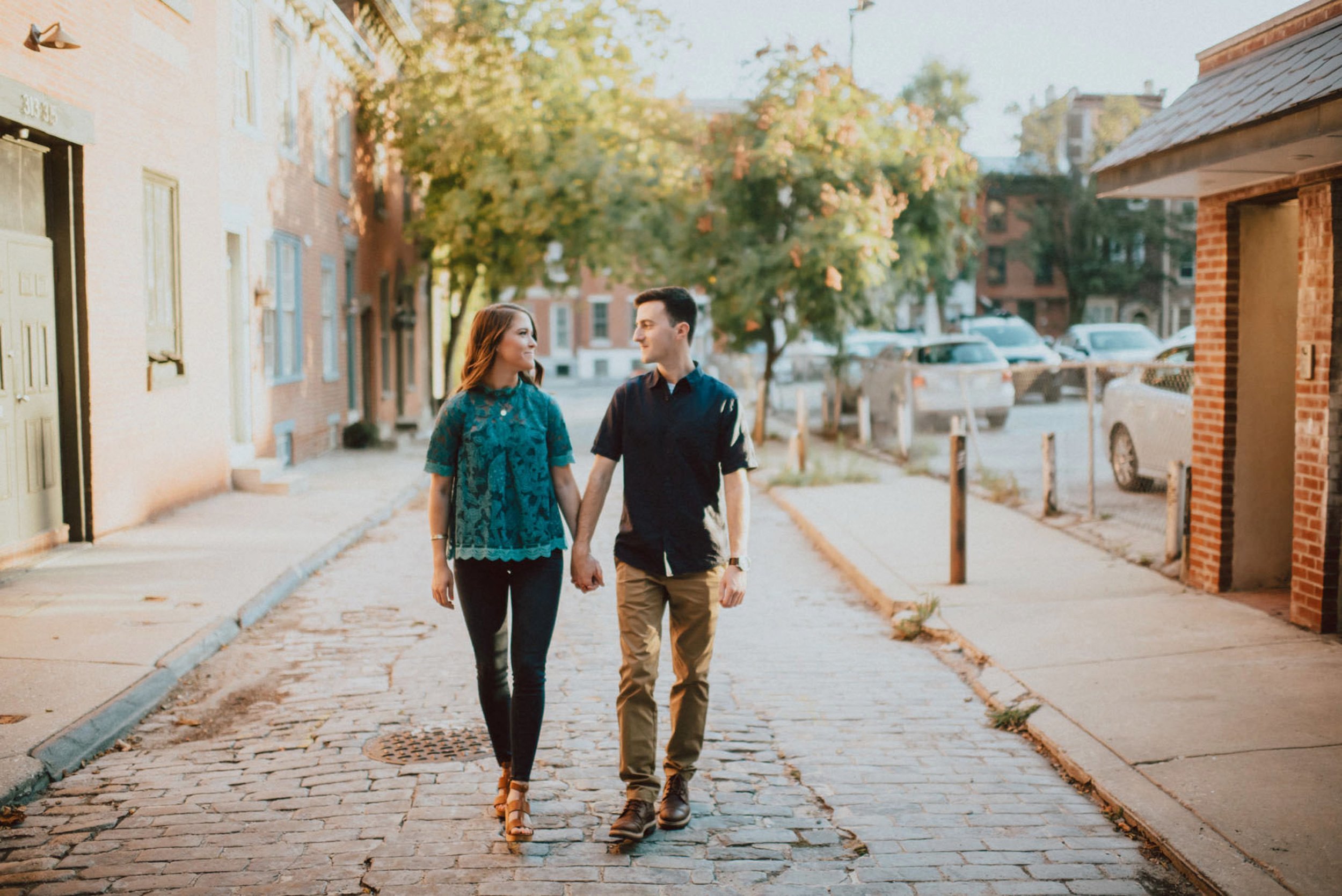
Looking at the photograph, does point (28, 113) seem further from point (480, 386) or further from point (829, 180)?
point (829, 180)

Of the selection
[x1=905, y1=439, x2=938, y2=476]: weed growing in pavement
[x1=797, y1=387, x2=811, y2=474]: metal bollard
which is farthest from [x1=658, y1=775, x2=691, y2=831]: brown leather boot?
[x1=905, y1=439, x2=938, y2=476]: weed growing in pavement

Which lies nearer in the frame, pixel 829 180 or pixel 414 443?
pixel 829 180

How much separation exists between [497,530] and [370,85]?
2070 centimetres

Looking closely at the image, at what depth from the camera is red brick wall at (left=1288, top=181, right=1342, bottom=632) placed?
7301mm

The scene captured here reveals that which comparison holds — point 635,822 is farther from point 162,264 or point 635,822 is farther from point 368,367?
point 368,367

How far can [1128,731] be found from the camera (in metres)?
5.68

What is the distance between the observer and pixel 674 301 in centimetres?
469

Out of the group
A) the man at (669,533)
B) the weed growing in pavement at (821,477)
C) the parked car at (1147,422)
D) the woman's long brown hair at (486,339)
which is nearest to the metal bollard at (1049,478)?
the parked car at (1147,422)

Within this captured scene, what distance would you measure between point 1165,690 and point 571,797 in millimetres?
3080

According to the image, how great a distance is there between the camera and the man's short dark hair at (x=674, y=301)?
4.66 metres

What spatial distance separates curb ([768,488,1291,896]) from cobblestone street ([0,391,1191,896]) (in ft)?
0.29

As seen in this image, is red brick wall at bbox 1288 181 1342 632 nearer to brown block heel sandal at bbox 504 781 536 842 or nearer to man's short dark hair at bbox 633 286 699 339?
man's short dark hair at bbox 633 286 699 339

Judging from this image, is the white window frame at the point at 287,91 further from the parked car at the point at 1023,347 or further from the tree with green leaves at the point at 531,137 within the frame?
the parked car at the point at 1023,347

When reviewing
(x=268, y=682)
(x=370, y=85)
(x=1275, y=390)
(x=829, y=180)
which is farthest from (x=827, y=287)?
(x=268, y=682)
